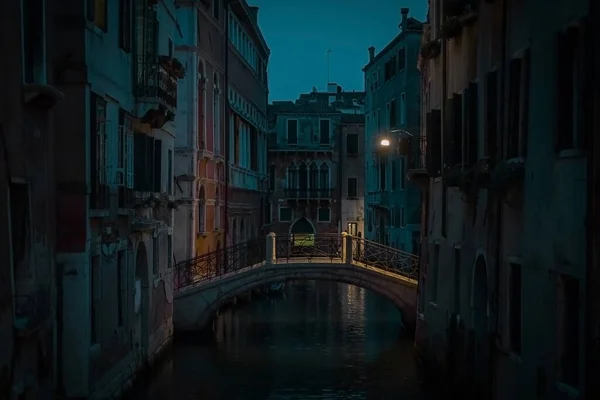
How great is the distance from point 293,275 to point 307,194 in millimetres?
26216

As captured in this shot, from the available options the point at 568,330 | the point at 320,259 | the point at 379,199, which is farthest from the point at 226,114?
the point at 568,330

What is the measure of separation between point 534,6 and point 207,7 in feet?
59.8

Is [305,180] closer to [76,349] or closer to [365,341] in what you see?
[365,341]

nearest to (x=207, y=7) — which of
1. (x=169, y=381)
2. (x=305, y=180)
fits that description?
(x=169, y=381)

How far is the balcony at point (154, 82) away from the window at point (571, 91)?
879cm

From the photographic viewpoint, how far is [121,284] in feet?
53.7

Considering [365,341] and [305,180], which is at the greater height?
[305,180]

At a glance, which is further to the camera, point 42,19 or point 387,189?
point 387,189

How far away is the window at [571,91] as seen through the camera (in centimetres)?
977

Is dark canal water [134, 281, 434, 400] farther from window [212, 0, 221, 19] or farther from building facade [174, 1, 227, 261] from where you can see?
window [212, 0, 221, 19]

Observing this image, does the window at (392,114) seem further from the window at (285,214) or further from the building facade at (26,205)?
the building facade at (26,205)

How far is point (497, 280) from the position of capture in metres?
13.2

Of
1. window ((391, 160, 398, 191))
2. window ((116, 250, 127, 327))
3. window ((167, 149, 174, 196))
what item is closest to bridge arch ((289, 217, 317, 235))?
window ((391, 160, 398, 191))

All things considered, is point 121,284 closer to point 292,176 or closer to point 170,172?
point 170,172
